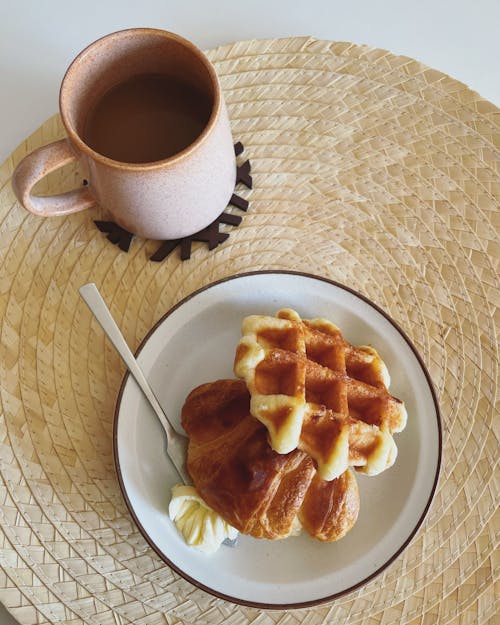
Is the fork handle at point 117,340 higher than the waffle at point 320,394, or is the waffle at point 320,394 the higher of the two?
the waffle at point 320,394

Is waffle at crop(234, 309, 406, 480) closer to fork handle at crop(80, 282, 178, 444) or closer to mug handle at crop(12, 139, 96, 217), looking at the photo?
fork handle at crop(80, 282, 178, 444)

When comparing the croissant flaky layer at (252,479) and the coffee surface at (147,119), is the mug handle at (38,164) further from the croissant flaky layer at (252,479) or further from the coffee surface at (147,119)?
the croissant flaky layer at (252,479)

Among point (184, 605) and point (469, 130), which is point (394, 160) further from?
point (184, 605)

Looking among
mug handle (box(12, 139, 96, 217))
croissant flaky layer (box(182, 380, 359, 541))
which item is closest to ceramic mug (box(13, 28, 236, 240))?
mug handle (box(12, 139, 96, 217))

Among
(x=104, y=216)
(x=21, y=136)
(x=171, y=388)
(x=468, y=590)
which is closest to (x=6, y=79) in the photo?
(x=21, y=136)

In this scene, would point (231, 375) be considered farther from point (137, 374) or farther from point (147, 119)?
point (147, 119)

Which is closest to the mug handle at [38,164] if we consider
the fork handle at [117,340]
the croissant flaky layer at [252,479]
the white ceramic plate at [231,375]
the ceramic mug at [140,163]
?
the ceramic mug at [140,163]
